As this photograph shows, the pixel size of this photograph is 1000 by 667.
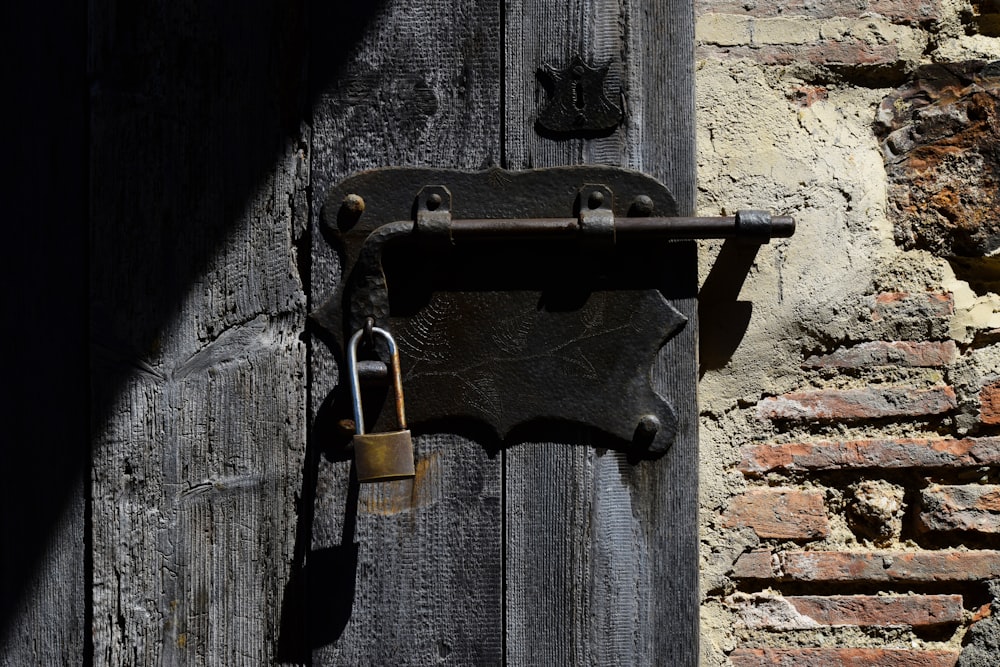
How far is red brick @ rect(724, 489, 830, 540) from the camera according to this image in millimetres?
973

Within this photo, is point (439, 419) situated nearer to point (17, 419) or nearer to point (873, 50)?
point (17, 419)

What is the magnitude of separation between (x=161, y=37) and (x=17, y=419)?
1.52ft

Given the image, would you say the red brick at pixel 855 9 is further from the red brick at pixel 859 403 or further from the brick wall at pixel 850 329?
the red brick at pixel 859 403

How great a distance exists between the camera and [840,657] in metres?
0.95

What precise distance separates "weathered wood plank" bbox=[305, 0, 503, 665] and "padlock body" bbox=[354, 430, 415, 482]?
0.31 feet

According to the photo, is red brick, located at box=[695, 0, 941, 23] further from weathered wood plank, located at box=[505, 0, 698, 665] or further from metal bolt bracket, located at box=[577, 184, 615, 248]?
metal bolt bracket, located at box=[577, 184, 615, 248]

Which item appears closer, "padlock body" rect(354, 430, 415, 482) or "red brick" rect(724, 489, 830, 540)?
"padlock body" rect(354, 430, 415, 482)

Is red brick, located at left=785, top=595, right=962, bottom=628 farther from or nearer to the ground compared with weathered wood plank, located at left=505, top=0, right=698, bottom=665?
nearer to the ground

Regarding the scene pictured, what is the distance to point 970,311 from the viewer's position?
3.24ft

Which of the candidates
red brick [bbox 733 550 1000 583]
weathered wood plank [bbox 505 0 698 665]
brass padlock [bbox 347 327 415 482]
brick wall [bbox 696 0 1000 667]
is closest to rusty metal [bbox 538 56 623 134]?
weathered wood plank [bbox 505 0 698 665]

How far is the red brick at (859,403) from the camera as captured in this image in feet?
3.20

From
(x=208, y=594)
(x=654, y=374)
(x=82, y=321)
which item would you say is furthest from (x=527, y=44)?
(x=208, y=594)

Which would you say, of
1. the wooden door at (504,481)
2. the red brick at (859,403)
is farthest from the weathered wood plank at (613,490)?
the red brick at (859,403)

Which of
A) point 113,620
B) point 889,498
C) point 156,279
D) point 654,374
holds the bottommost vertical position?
point 113,620
